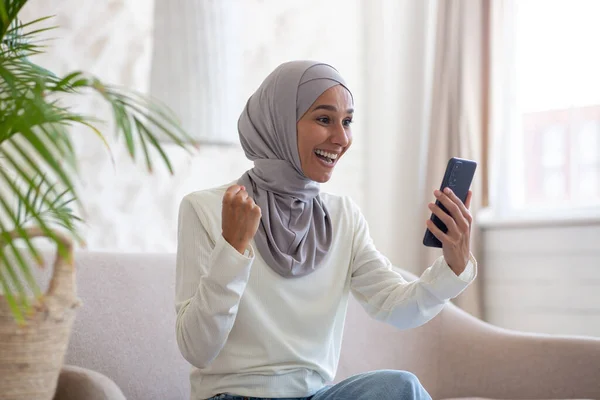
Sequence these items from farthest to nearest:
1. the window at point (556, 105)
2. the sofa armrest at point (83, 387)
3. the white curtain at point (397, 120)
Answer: the white curtain at point (397, 120) < the window at point (556, 105) < the sofa armrest at point (83, 387)

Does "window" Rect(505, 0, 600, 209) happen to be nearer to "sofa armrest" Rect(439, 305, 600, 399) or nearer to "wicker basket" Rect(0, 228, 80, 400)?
"sofa armrest" Rect(439, 305, 600, 399)

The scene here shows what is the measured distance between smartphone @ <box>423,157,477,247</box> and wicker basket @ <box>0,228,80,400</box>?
774 mm

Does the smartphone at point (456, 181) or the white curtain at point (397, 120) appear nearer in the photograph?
the smartphone at point (456, 181)

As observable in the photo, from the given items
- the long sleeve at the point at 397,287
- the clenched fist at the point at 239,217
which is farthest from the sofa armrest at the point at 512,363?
the clenched fist at the point at 239,217

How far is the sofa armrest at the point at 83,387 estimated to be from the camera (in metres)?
1.37

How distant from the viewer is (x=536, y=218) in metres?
3.13

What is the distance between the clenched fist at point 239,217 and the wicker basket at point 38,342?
29cm

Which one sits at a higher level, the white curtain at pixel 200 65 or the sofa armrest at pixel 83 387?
the white curtain at pixel 200 65

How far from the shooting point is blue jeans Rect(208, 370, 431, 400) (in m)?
1.48

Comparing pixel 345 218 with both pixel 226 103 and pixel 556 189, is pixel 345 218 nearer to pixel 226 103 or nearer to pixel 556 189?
pixel 226 103

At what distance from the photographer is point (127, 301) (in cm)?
198

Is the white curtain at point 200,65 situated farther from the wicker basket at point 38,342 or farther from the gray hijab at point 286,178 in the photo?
the wicker basket at point 38,342

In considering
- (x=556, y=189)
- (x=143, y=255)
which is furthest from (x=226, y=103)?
(x=556, y=189)

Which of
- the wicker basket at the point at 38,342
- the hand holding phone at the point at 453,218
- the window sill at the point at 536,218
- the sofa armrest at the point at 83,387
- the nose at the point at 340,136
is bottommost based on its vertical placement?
the sofa armrest at the point at 83,387
